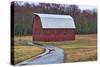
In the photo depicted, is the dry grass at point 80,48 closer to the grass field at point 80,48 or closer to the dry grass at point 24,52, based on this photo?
the grass field at point 80,48

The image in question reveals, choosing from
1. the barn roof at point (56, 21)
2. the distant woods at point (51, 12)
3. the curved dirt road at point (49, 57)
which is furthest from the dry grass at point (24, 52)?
the barn roof at point (56, 21)

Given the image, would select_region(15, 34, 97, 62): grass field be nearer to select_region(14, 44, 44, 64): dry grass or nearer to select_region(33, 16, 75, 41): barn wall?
select_region(33, 16, 75, 41): barn wall

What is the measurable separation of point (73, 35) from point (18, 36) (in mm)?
658

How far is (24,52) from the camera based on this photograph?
88.6 inches

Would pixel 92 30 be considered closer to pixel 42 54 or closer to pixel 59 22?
pixel 59 22

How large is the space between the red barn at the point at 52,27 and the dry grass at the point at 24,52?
111mm

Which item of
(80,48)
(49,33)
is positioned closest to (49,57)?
(49,33)

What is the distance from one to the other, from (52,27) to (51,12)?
0.17m

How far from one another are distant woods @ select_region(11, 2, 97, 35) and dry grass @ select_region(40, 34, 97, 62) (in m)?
0.09

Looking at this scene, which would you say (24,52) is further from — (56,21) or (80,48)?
(80,48)

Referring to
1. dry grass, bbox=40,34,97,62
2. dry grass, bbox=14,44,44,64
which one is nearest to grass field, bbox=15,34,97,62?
dry grass, bbox=40,34,97,62

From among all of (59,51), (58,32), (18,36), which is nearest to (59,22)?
(58,32)

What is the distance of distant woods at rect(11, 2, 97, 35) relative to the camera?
87.2 inches

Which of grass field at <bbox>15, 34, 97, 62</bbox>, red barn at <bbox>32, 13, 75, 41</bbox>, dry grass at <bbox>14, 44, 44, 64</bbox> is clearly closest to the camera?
dry grass at <bbox>14, 44, 44, 64</bbox>
